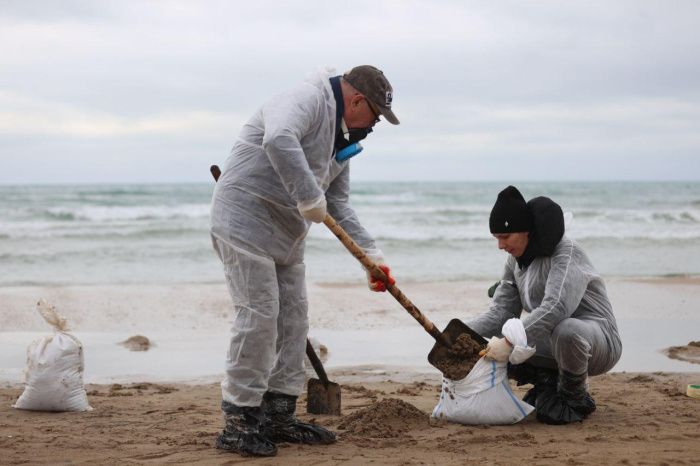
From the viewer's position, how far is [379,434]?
398 centimetres

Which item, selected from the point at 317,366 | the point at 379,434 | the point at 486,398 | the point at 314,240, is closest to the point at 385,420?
the point at 379,434

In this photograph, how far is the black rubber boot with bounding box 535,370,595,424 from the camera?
13.7 ft

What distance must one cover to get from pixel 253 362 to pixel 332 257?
1120cm

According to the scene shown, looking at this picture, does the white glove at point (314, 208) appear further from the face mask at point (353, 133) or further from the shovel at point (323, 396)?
the shovel at point (323, 396)

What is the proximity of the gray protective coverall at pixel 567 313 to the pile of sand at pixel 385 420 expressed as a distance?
0.70 meters

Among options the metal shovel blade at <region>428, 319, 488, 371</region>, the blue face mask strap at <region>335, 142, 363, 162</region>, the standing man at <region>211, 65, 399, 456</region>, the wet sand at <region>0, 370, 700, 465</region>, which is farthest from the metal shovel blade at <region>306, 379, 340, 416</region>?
the blue face mask strap at <region>335, 142, 363, 162</region>

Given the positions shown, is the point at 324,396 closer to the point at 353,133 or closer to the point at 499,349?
the point at 499,349

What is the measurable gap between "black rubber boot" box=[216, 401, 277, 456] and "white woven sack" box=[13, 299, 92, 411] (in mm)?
1448

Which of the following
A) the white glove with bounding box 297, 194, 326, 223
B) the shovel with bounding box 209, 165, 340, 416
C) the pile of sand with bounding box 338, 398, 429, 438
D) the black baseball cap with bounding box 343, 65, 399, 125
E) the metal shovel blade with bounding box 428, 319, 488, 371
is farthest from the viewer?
the shovel with bounding box 209, 165, 340, 416

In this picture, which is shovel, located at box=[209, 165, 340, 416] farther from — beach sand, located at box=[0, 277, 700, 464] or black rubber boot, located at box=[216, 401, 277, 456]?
black rubber boot, located at box=[216, 401, 277, 456]

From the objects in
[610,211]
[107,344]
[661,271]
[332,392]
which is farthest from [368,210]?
[332,392]

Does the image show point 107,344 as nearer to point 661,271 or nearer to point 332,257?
point 332,257

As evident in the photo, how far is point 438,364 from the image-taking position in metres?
4.27

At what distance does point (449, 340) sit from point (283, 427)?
97 cm
